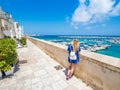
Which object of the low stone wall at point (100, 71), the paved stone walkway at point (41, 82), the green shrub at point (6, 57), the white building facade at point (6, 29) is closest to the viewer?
the low stone wall at point (100, 71)

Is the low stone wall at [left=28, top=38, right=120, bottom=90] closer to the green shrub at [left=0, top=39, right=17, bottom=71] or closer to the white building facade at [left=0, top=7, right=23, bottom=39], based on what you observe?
the green shrub at [left=0, top=39, right=17, bottom=71]

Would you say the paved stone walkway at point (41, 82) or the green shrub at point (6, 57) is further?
the green shrub at point (6, 57)

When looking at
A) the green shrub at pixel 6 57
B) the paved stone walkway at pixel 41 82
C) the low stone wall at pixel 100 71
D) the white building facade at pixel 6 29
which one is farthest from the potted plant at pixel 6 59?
the white building facade at pixel 6 29

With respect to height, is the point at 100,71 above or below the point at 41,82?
above

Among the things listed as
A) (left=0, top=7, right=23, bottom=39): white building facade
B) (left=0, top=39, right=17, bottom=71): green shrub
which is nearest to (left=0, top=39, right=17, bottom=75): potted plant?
(left=0, top=39, right=17, bottom=71): green shrub

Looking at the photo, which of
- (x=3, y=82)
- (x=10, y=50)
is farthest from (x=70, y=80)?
(x=10, y=50)

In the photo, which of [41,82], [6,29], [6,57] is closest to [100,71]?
[41,82]

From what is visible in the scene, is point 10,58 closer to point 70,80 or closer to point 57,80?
point 57,80

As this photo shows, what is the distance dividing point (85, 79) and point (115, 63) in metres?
1.35

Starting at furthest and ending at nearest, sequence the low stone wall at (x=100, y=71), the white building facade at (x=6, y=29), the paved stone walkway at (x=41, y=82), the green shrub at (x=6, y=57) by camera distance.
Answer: the white building facade at (x=6, y=29), the green shrub at (x=6, y=57), the paved stone walkway at (x=41, y=82), the low stone wall at (x=100, y=71)

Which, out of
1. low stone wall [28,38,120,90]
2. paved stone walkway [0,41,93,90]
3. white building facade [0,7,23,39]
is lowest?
paved stone walkway [0,41,93,90]

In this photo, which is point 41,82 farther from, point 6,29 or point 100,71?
point 6,29

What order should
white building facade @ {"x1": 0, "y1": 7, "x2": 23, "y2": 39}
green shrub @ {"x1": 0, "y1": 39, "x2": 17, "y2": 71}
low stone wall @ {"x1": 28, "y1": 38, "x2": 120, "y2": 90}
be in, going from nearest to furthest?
low stone wall @ {"x1": 28, "y1": 38, "x2": 120, "y2": 90} < green shrub @ {"x1": 0, "y1": 39, "x2": 17, "y2": 71} < white building facade @ {"x1": 0, "y1": 7, "x2": 23, "y2": 39}

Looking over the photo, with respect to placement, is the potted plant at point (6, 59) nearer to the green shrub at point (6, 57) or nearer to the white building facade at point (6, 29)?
the green shrub at point (6, 57)
